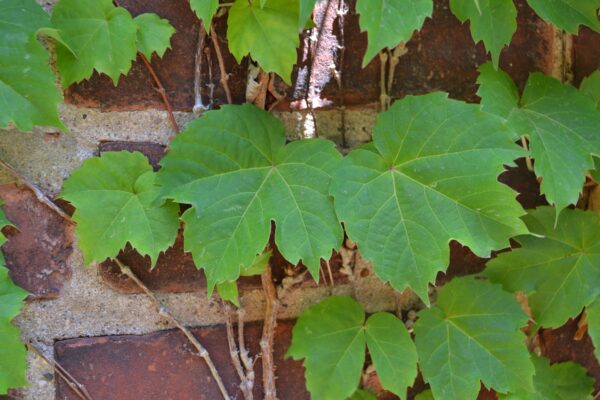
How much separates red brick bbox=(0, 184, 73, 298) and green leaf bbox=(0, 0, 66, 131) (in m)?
0.12

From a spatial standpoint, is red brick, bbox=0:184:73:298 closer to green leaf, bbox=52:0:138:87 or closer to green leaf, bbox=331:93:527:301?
green leaf, bbox=52:0:138:87

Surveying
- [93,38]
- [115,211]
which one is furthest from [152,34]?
[115,211]

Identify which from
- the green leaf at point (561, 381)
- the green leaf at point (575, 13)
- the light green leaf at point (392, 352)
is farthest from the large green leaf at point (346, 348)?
the green leaf at point (575, 13)

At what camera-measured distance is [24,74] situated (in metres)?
0.80

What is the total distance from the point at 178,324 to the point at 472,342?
380 mm

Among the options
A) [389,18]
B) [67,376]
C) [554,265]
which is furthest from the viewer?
[554,265]

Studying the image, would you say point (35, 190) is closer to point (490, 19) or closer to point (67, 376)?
point (67, 376)

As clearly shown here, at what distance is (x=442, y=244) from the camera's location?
0.85 m

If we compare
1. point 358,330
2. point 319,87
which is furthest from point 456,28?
point 358,330

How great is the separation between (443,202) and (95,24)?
0.47 metres

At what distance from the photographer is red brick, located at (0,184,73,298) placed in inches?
34.5

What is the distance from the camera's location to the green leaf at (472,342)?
93 centimetres

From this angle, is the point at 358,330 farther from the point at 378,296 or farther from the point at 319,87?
the point at 319,87

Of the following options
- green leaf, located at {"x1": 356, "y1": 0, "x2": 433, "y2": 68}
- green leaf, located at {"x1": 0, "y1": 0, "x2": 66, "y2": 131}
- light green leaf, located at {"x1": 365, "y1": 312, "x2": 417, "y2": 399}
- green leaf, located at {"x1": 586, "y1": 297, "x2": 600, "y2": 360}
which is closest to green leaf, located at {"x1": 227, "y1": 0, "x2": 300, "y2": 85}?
green leaf, located at {"x1": 356, "y1": 0, "x2": 433, "y2": 68}
